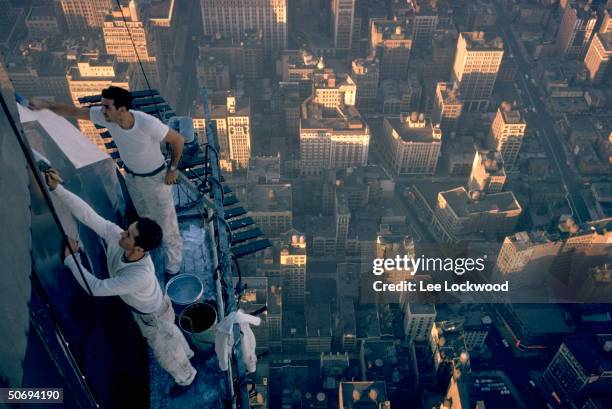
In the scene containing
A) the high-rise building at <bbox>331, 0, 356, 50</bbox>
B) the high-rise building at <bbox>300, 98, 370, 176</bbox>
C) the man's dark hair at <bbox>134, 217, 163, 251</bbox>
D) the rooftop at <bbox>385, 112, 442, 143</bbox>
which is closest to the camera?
the man's dark hair at <bbox>134, 217, 163, 251</bbox>

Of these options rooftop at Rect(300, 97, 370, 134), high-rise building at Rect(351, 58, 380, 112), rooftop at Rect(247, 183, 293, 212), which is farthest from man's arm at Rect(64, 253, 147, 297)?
high-rise building at Rect(351, 58, 380, 112)

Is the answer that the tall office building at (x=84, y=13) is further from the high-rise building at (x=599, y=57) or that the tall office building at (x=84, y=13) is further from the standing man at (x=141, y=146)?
the standing man at (x=141, y=146)

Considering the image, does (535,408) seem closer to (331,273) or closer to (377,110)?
(331,273)

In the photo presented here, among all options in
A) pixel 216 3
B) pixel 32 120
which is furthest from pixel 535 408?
pixel 216 3

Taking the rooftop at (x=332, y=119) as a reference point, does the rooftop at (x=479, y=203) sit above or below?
below

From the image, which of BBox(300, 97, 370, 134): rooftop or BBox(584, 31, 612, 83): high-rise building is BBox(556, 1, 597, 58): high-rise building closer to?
BBox(584, 31, 612, 83): high-rise building

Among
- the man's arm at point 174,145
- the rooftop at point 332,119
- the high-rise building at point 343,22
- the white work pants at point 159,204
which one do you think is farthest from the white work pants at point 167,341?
the high-rise building at point 343,22

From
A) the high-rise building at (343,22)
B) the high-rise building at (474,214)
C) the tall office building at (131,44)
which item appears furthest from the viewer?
the high-rise building at (343,22)
